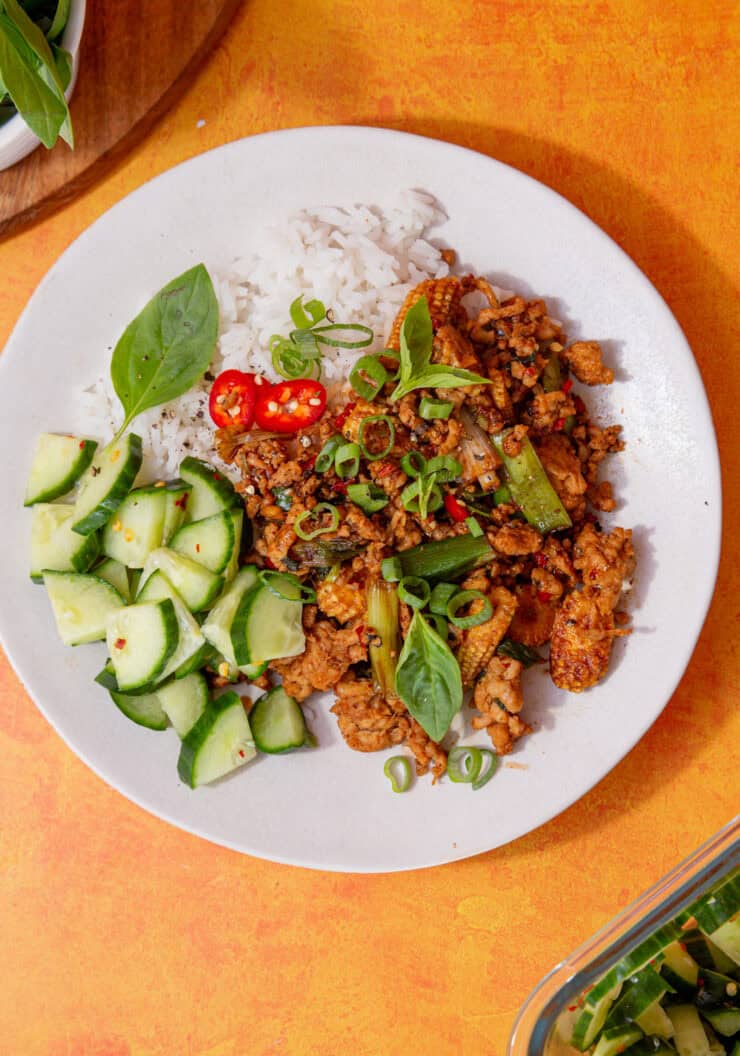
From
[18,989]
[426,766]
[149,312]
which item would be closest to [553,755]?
[426,766]

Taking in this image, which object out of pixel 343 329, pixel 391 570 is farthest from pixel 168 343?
pixel 391 570

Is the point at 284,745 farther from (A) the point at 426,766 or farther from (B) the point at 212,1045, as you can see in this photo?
(B) the point at 212,1045

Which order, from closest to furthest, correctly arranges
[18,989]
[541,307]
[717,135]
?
[541,307] → [717,135] → [18,989]

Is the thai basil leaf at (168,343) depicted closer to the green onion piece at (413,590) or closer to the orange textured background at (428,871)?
the orange textured background at (428,871)

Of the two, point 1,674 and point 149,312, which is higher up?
point 149,312

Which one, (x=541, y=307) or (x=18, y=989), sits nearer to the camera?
(x=541, y=307)

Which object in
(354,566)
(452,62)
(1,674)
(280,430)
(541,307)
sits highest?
(452,62)

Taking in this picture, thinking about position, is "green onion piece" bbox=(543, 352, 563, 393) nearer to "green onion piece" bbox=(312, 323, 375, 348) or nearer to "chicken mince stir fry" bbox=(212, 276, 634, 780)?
"chicken mince stir fry" bbox=(212, 276, 634, 780)
